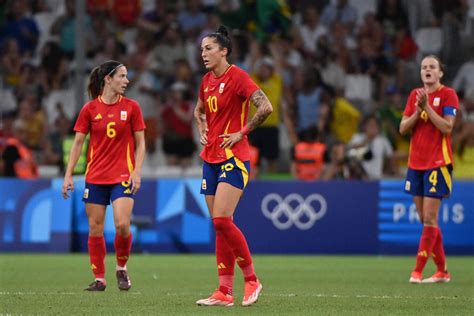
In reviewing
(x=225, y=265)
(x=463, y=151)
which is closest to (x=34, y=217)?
(x=463, y=151)

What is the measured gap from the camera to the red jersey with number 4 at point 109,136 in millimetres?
11938

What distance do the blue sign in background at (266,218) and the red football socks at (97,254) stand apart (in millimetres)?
7075

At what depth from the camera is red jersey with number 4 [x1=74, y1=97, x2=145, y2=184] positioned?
11.9m

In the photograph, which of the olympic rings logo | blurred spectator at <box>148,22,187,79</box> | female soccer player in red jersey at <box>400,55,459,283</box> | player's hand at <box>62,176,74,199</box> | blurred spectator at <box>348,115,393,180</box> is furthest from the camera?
blurred spectator at <box>148,22,187,79</box>

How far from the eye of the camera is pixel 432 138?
1334cm

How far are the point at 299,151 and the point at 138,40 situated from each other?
4.82m

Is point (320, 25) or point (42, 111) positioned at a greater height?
point (320, 25)

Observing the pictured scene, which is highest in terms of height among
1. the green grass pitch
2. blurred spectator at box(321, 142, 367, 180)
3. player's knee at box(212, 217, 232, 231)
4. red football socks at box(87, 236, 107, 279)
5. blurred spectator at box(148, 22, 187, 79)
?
blurred spectator at box(148, 22, 187, 79)

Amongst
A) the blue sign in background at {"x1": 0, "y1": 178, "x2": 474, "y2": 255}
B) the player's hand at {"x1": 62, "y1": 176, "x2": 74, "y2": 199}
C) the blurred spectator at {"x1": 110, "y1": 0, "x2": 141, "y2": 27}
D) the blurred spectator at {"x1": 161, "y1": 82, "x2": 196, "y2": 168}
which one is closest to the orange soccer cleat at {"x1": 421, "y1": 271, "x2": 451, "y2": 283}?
the player's hand at {"x1": 62, "y1": 176, "x2": 74, "y2": 199}

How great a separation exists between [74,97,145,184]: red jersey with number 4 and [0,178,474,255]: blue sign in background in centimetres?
709

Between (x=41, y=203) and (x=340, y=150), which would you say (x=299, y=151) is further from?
(x=41, y=203)

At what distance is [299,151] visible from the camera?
20562 millimetres

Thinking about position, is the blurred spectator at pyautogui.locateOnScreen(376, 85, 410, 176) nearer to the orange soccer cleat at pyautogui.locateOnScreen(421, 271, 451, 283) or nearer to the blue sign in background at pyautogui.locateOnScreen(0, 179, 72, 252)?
the blue sign in background at pyautogui.locateOnScreen(0, 179, 72, 252)

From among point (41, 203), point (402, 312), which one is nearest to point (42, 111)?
point (41, 203)
